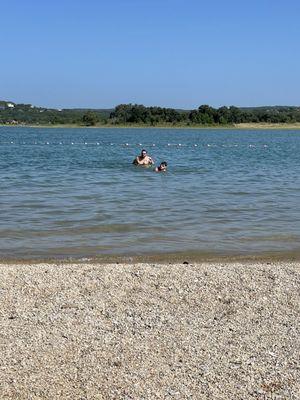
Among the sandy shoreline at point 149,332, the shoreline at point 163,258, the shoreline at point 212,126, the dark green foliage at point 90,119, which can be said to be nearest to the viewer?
the sandy shoreline at point 149,332

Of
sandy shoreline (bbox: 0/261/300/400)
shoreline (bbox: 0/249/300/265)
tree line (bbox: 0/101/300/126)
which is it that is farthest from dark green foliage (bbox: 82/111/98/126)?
sandy shoreline (bbox: 0/261/300/400)

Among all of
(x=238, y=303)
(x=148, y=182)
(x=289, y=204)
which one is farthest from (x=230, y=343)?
(x=148, y=182)

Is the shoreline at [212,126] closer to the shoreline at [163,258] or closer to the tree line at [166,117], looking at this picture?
the tree line at [166,117]

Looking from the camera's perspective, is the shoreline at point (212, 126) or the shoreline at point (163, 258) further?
the shoreline at point (212, 126)

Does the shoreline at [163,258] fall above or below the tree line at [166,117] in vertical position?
above

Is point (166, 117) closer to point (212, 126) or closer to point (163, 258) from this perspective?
point (212, 126)

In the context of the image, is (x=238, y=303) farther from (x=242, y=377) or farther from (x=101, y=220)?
(x=101, y=220)

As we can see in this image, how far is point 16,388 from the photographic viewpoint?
19.2 feet

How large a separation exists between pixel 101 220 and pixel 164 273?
20.3 ft

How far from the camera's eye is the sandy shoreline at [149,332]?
19.6ft

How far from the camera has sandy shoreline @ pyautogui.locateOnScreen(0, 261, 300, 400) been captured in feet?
19.6

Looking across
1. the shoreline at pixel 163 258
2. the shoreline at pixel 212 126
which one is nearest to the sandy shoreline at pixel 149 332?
the shoreline at pixel 163 258

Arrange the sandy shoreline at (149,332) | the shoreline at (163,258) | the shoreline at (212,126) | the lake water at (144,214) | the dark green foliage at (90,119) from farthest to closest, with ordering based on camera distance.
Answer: the shoreline at (212,126)
the dark green foliage at (90,119)
the lake water at (144,214)
the shoreline at (163,258)
the sandy shoreline at (149,332)

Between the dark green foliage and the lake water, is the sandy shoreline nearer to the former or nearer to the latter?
the lake water
